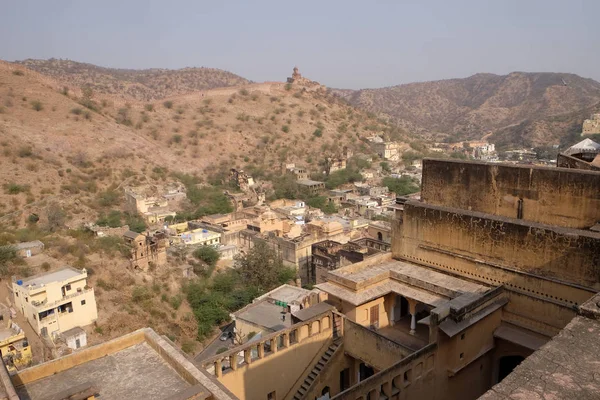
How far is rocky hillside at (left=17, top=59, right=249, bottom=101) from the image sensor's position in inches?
3150

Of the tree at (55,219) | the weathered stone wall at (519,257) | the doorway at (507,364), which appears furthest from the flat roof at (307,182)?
the doorway at (507,364)

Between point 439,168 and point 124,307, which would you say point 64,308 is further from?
point 439,168

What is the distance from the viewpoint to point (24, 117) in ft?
136

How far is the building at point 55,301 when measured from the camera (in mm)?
18516

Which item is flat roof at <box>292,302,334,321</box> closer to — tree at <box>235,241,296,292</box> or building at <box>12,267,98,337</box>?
building at <box>12,267,98,337</box>

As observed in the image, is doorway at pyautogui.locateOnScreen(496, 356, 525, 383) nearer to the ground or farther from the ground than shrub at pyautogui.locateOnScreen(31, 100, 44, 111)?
nearer to the ground

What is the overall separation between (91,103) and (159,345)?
5190 cm

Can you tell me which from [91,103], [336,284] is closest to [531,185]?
[336,284]

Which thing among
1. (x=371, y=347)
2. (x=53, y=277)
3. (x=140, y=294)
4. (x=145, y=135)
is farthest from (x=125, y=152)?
(x=371, y=347)

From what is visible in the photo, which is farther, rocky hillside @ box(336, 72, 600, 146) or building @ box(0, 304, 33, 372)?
rocky hillside @ box(336, 72, 600, 146)

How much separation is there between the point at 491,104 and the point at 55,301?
120774mm

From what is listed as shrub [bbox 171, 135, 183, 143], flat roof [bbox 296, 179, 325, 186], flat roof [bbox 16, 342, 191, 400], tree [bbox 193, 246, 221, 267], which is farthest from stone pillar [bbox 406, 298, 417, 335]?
shrub [bbox 171, 135, 183, 143]

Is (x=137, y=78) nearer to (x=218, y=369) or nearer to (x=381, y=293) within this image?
(x=381, y=293)

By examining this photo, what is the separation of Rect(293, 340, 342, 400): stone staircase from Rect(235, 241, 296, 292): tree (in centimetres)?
1710
